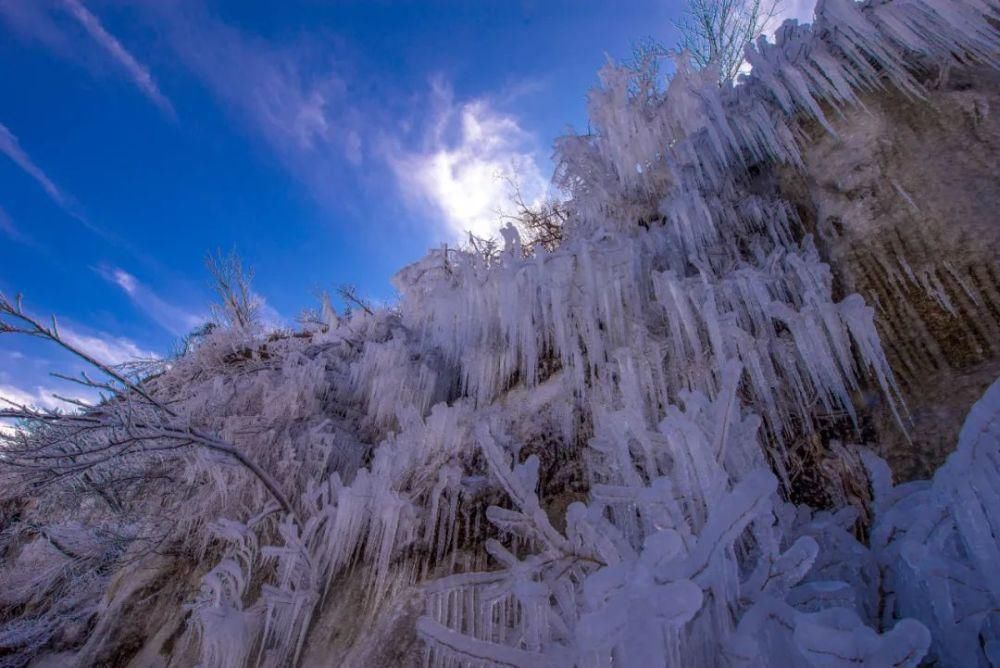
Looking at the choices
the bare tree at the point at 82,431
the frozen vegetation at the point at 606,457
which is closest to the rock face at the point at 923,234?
the frozen vegetation at the point at 606,457

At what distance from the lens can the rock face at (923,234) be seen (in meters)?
2.39

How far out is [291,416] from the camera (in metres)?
5.48

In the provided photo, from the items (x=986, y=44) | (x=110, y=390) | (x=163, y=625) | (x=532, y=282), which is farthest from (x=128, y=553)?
(x=986, y=44)

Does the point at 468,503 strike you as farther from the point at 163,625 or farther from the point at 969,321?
the point at 163,625

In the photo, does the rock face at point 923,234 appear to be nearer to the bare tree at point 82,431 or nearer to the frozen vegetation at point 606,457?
the frozen vegetation at point 606,457

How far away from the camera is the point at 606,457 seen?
293 cm

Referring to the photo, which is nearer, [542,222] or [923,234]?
[923,234]

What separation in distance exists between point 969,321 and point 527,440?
2783 mm

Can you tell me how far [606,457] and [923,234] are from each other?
232cm

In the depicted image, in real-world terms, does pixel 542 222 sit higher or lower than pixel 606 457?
higher

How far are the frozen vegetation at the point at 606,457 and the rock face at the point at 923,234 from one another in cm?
15

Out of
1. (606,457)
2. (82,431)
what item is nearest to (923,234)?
(606,457)

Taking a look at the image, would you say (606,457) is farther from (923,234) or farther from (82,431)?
(82,431)

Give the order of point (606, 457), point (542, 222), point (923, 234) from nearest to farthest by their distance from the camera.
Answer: point (923, 234) < point (606, 457) < point (542, 222)
